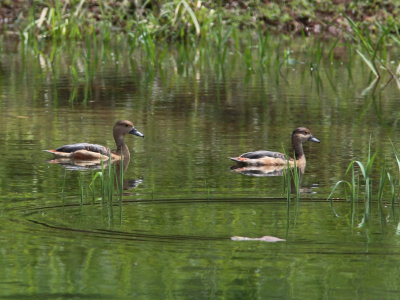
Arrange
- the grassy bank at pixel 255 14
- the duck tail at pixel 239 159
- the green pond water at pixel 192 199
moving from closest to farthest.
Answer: the green pond water at pixel 192 199 < the duck tail at pixel 239 159 < the grassy bank at pixel 255 14

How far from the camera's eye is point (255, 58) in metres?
24.0

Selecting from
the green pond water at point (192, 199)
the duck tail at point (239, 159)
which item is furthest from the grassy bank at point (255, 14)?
the duck tail at point (239, 159)

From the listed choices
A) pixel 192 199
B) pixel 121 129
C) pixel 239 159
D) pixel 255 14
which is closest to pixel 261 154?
pixel 239 159

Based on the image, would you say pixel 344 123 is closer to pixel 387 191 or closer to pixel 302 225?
pixel 387 191

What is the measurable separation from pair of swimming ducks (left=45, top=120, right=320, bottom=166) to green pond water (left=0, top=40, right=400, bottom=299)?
0.19m

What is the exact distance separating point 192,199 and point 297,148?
326 centimetres

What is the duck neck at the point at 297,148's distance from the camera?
476 inches

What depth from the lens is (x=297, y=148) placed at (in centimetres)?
1223

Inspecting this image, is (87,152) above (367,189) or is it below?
Result: below

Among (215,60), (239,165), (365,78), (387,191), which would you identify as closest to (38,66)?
(215,60)

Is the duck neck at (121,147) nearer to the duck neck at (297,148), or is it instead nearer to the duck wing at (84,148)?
the duck wing at (84,148)

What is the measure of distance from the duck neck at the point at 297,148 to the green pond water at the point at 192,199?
0.19 metres

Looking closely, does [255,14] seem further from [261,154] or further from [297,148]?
[261,154]

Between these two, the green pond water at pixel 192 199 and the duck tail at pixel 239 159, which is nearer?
the green pond water at pixel 192 199
